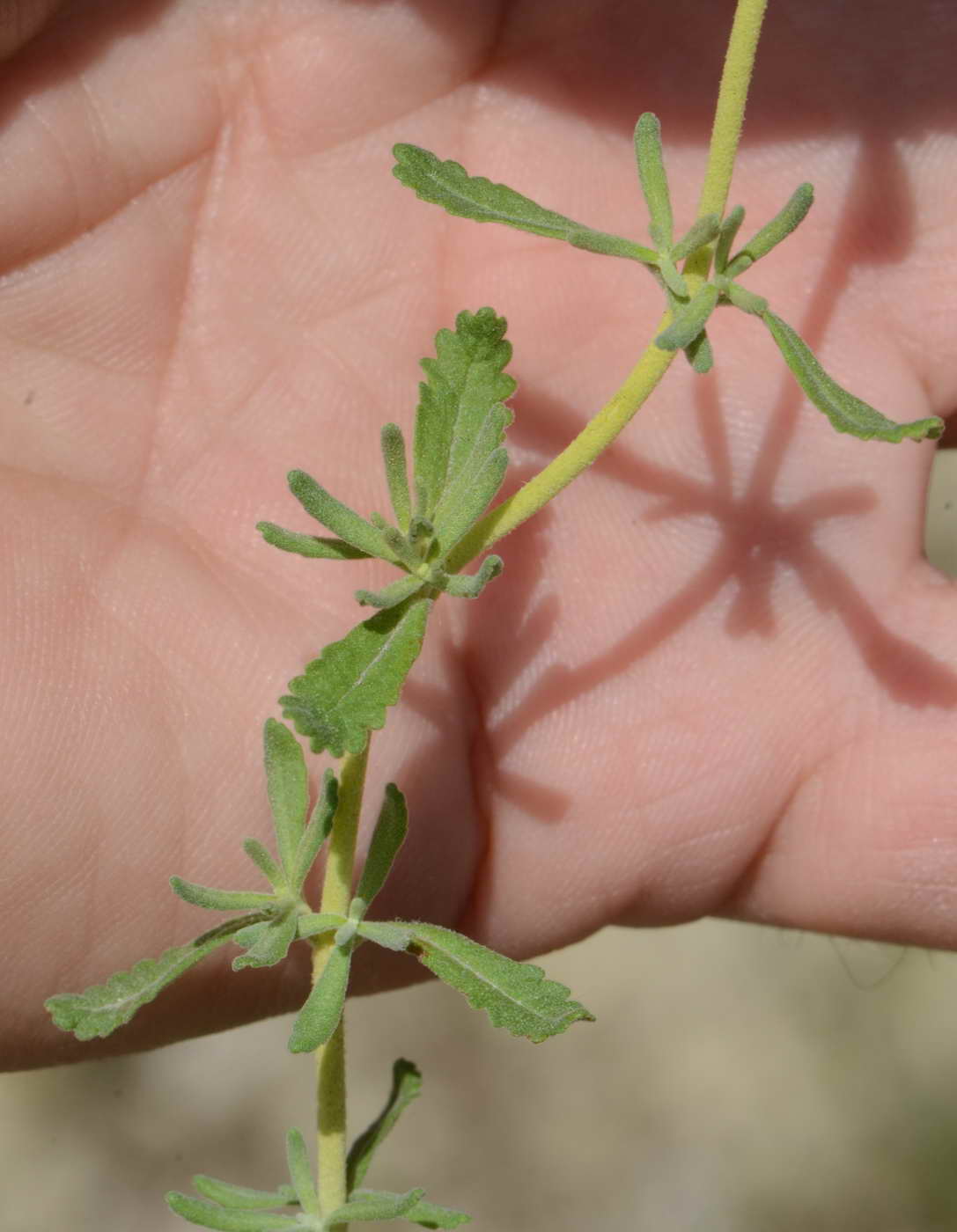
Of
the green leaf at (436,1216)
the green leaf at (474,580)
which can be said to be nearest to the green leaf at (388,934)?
the green leaf at (436,1216)

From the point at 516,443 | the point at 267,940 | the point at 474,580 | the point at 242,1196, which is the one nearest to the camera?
the point at 474,580

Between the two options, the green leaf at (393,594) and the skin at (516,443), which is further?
the skin at (516,443)

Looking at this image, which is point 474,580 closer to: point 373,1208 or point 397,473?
point 397,473

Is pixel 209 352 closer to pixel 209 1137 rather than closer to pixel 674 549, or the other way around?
pixel 674 549

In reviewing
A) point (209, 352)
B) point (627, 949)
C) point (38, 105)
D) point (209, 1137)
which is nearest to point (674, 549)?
point (209, 352)

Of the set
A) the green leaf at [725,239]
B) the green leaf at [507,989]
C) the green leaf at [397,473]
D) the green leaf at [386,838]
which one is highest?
the green leaf at [725,239]

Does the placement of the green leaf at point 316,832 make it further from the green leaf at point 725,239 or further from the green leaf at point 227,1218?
the green leaf at point 725,239

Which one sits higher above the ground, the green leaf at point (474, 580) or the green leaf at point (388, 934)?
the green leaf at point (474, 580)

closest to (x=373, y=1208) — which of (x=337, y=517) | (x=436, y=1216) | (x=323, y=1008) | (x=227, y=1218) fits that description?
(x=436, y=1216)
